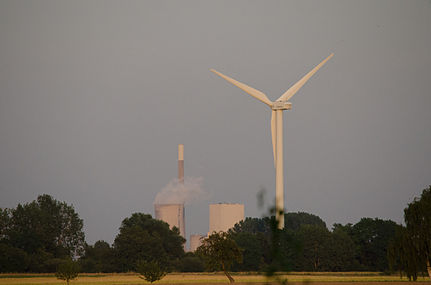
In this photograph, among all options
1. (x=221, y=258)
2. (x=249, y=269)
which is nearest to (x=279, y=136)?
(x=221, y=258)

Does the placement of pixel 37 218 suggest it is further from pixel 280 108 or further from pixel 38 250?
pixel 280 108

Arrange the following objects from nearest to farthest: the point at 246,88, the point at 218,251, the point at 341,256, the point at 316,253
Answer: the point at 218,251, the point at 246,88, the point at 341,256, the point at 316,253

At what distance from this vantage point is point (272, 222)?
1234cm

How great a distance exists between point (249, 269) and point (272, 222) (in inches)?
4701

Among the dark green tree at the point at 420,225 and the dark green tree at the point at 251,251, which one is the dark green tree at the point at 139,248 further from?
the dark green tree at the point at 420,225

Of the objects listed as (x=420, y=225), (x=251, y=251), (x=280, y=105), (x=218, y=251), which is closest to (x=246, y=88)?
(x=280, y=105)

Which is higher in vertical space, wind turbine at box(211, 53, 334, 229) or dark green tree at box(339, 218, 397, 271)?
wind turbine at box(211, 53, 334, 229)

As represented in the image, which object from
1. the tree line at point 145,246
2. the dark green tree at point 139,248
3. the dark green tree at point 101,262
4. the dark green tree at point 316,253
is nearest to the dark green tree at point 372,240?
the tree line at point 145,246

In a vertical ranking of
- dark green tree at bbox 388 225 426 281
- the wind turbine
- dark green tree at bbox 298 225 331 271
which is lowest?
dark green tree at bbox 388 225 426 281

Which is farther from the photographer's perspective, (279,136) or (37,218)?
(37,218)

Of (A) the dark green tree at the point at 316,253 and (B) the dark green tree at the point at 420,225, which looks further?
(A) the dark green tree at the point at 316,253

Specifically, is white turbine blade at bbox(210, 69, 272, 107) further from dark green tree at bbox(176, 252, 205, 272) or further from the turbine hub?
dark green tree at bbox(176, 252, 205, 272)

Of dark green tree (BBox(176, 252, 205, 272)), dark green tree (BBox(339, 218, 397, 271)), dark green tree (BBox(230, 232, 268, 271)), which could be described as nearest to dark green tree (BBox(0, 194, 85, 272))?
dark green tree (BBox(176, 252, 205, 272))

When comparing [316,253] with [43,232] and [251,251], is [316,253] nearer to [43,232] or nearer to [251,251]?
[251,251]
